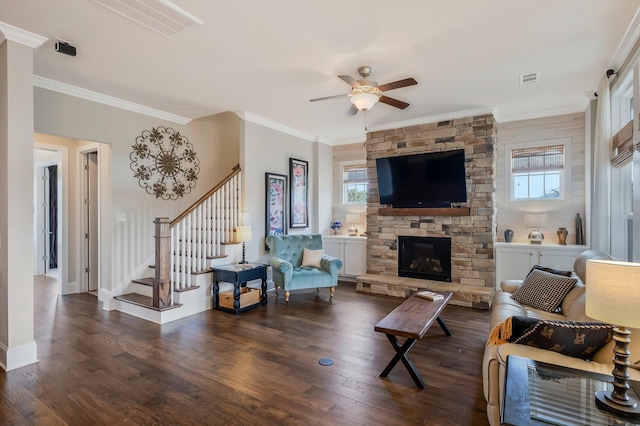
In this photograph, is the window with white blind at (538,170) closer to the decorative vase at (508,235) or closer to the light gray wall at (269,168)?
the decorative vase at (508,235)

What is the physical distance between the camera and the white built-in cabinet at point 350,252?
651cm

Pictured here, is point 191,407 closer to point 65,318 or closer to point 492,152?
point 65,318

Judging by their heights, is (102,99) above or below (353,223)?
above

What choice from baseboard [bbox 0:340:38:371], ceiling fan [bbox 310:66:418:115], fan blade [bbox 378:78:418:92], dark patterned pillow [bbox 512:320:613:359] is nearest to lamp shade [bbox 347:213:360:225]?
ceiling fan [bbox 310:66:418:115]

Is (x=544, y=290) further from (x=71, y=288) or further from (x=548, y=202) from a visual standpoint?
(x=71, y=288)

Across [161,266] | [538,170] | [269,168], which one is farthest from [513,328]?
[269,168]

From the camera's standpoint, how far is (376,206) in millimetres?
6117

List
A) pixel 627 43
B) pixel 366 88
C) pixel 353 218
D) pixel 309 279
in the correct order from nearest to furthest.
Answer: pixel 627 43 < pixel 366 88 < pixel 309 279 < pixel 353 218

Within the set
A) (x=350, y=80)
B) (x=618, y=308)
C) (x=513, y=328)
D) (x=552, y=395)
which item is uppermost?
(x=350, y=80)

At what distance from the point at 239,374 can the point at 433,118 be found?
4.71m

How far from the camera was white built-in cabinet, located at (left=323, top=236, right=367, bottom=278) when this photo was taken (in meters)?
6.51

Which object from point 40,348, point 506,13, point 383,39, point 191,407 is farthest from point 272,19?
point 40,348

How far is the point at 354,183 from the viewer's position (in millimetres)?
7199

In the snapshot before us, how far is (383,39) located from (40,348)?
4.49m
